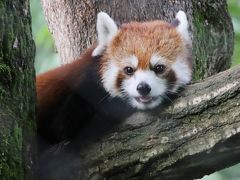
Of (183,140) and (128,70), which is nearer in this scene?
(183,140)

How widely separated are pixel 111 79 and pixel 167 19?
0.79 metres

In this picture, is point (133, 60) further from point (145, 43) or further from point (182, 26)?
point (182, 26)

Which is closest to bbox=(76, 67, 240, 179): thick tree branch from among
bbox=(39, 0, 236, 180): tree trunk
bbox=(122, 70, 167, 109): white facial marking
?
bbox=(39, 0, 236, 180): tree trunk

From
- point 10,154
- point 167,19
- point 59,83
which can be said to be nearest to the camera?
point 10,154

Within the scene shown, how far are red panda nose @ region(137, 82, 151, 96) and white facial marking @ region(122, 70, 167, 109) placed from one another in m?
0.01

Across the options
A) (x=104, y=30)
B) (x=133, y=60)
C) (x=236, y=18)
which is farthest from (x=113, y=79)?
(x=236, y=18)

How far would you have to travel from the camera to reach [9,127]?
200 cm

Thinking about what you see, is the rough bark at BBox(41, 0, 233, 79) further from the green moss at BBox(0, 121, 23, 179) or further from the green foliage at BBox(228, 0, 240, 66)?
the green moss at BBox(0, 121, 23, 179)

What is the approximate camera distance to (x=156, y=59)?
2.54 meters

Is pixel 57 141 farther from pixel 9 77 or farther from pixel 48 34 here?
pixel 48 34

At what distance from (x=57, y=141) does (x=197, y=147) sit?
67cm

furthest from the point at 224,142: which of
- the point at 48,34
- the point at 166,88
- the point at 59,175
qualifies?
the point at 48,34

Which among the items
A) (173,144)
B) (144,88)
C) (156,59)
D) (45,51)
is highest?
(45,51)

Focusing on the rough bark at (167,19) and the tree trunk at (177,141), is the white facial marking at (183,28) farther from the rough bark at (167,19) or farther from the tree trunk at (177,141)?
the tree trunk at (177,141)
